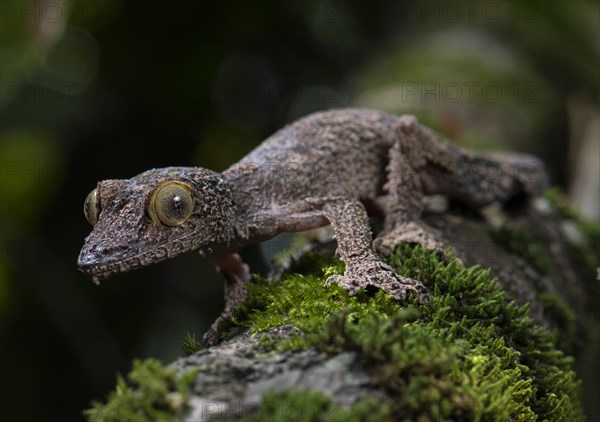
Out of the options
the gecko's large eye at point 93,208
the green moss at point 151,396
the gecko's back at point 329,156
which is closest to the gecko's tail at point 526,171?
the gecko's back at point 329,156

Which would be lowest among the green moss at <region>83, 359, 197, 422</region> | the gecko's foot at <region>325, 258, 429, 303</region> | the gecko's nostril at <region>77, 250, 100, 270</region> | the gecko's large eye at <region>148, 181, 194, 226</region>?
the green moss at <region>83, 359, 197, 422</region>

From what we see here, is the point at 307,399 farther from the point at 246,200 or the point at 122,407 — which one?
the point at 246,200

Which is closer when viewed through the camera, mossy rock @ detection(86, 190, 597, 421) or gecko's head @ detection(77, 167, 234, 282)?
mossy rock @ detection(86, 190, 597, 421)

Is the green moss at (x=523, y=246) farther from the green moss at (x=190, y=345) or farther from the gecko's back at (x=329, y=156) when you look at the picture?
the green moss at (x=190, y=345)

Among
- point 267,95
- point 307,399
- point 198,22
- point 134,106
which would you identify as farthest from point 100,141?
point 307,399

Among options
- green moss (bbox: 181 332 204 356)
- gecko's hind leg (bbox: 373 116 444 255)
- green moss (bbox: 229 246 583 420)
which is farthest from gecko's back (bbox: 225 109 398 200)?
green moss (bbox: 181 332 204 356)

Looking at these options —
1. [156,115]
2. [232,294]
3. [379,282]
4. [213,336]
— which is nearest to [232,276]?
[232,294]

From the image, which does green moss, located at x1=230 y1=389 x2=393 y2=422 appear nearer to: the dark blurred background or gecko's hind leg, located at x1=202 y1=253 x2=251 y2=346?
gecko's hind leg, located at x1=202 y1=253 x2=251 y2=346

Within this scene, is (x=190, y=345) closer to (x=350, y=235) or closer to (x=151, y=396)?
(x=151, y=396)
